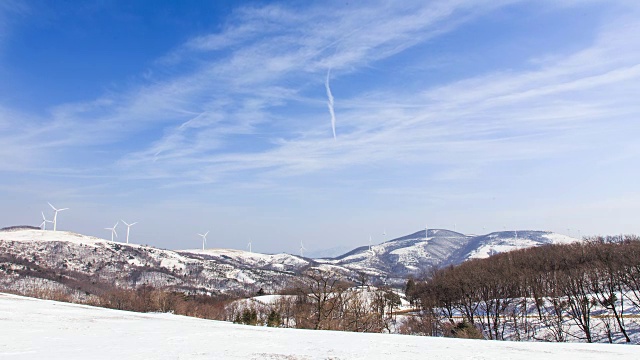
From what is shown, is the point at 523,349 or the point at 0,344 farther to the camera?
the point at 523,349

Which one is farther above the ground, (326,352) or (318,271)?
(318,271)

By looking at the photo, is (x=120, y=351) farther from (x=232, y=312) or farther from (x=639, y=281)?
(x=232, y=312)

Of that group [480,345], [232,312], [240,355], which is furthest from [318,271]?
[232,312]

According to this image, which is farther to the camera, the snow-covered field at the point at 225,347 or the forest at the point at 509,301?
the forest at the point at 509,301

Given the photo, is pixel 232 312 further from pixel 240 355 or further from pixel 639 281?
pixel 240 355

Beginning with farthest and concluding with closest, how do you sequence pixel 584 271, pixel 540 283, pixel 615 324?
pixel 540 283 → pixel 584 271 → pixel 615 324

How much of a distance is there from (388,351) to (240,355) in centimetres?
722

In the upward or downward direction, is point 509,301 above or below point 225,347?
below

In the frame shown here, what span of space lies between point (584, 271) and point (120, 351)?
91.0 m

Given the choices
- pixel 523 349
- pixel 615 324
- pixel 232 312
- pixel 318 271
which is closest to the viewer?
pixel 523 349

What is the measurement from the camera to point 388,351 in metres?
21.7

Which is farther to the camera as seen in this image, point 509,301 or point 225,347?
point 509,301

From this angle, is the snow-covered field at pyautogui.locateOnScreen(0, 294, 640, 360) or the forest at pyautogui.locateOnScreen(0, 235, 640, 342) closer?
the snow-covered field at pyautogui.locateOnScreen(0, 294, 640, 360)

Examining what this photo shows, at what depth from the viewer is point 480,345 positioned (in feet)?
81.1
